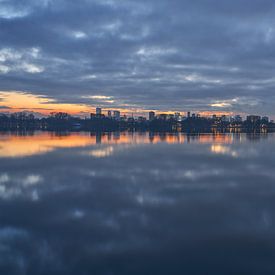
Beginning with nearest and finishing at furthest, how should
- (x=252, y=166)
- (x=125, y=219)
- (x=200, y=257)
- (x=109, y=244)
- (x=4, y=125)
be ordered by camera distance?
1. (x=200, y=257)
2. (x=109, y=244)
3. (x=125, y=219)
4. (x=252, y=166)
5. (x=4, y=125)

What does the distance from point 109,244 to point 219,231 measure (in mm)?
2975

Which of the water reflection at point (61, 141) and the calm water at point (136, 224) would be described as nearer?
the calm water at point (136, 224)

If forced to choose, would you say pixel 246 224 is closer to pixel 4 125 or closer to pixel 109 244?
pixel 109 244

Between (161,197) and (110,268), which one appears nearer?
(110,268)

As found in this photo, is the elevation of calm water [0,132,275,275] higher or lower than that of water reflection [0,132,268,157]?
lower

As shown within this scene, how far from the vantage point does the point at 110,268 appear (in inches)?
250

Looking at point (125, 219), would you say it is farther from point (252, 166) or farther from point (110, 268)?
point (252, 166)

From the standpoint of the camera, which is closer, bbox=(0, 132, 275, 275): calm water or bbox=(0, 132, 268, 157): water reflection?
bbox=(0, 132, 275, 275): calm water

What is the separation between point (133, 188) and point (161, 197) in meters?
1.91

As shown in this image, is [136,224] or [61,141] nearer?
[136,224]

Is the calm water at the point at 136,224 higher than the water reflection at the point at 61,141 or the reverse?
the reverse

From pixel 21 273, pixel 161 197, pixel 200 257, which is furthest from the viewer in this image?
pixel 161 197

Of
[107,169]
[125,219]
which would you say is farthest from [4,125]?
[125,219]

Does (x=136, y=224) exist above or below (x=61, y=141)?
below
